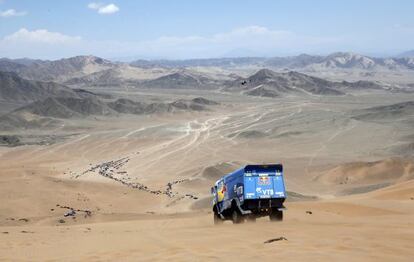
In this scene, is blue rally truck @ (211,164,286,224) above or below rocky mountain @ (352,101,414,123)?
above

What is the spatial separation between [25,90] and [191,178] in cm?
12061

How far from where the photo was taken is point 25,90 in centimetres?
15638

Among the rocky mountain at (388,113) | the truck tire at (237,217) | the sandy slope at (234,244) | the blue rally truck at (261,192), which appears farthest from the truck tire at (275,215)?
the rocky mountain at (388,113)

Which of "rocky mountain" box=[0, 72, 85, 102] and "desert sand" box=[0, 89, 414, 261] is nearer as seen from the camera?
"desert sand" box=[0, 89, 414, 261]

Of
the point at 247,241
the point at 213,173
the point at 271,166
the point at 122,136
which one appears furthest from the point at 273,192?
the point at 122,136

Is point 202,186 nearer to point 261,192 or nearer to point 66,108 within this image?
point 261,192

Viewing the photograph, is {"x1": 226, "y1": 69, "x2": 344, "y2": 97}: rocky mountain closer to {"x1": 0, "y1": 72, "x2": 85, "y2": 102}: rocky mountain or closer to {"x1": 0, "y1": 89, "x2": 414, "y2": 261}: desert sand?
{"x1": 0, "y1": 89, "x2": 414, "y2": 261}: desert sand

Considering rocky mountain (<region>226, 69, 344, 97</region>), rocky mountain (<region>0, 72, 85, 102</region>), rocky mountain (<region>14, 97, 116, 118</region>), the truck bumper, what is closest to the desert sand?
the truck bumper

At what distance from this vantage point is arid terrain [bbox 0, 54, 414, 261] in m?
12.1

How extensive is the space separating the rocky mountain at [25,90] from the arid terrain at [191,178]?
2.10 m

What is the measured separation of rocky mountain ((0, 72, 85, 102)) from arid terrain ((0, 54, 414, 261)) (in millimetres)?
2102

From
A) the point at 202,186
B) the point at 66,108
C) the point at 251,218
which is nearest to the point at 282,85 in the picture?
the point at 66,108

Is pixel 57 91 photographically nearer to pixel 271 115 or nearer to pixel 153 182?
pixel 271 115

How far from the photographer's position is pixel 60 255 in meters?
11.8
